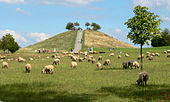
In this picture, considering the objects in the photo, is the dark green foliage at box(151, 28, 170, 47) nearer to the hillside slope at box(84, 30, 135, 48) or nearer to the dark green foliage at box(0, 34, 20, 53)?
the hillside slope at box(84, 30, 135, 48)

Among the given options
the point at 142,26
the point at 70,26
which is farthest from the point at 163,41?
the point at 142,26

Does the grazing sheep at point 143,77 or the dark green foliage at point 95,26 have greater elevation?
the dark green foliage at point 95,26

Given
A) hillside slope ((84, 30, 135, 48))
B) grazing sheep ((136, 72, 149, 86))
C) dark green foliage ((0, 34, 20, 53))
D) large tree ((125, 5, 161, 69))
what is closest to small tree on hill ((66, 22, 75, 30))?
hillside slope ((84, 30, 135, 48))

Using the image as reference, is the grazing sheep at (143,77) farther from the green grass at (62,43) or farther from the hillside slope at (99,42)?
the hillside slope at (99,42)

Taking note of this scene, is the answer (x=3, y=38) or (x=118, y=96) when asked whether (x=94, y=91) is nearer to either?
(x=118, y=96)

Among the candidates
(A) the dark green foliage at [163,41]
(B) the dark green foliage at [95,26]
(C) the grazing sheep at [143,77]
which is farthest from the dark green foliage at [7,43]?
(B) the dark green foliage at [95,26]

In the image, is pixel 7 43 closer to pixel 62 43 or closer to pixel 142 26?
pixel 62 43

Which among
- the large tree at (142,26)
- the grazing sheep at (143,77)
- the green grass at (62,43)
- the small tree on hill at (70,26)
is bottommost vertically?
the grazing sheep at (143,77)

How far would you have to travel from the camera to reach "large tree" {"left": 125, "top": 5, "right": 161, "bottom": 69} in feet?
115

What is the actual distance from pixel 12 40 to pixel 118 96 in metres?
94.3

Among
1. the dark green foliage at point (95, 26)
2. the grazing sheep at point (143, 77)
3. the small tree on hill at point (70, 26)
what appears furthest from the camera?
the dark green foliage at point (95, 26)

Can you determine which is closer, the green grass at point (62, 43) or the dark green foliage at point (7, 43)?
the dark green foliage at point (7, 43)

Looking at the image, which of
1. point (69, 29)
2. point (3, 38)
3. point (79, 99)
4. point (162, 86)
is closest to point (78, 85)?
point (79, 99)

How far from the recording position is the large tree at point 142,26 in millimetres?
34906
